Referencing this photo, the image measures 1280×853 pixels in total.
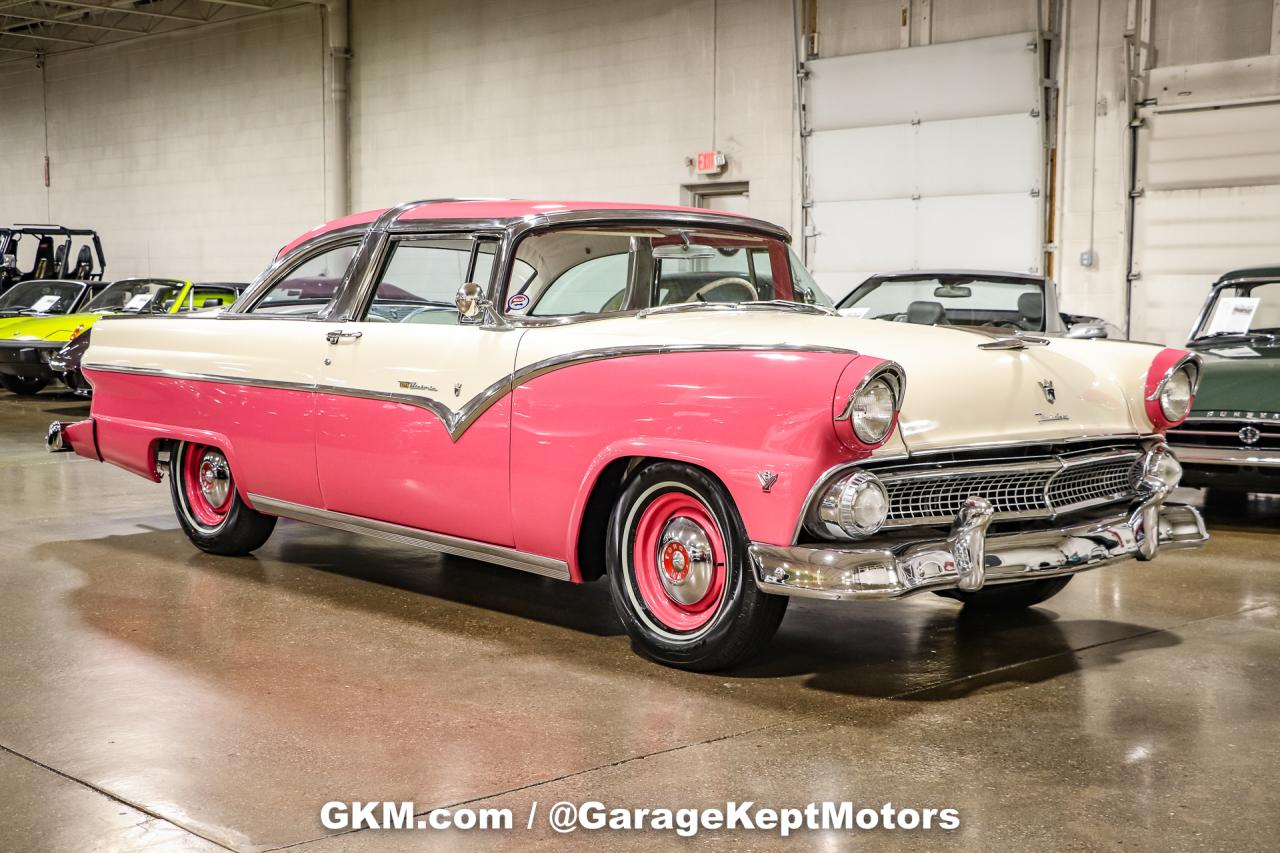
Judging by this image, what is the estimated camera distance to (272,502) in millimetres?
5777

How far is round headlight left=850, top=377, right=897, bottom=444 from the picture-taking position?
12.6 feet

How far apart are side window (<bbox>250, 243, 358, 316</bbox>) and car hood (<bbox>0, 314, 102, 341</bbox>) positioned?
926 centimetres

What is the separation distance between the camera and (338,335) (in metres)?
5.44

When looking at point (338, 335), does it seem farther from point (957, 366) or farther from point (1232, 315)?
point (1232, 315)

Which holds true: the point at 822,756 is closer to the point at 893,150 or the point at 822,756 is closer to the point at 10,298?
the point at 893,150

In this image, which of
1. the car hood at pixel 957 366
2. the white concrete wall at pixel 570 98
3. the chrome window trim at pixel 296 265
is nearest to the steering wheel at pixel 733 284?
the car hood at pixel 957 366

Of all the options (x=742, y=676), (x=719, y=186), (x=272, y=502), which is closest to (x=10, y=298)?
(x=719, y=186)

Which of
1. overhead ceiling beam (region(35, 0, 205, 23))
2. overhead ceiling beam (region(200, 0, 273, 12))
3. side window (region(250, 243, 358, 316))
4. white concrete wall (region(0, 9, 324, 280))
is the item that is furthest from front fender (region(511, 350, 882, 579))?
overhead ceiling beam (region(35, 0, 205, 23))

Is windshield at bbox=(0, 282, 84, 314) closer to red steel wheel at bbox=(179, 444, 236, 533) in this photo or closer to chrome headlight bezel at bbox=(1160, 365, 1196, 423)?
red steel wheel at bbox=(179, 444, 236, 533)

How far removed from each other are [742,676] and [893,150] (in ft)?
35.5

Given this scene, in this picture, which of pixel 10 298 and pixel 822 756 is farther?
pixel 10 298

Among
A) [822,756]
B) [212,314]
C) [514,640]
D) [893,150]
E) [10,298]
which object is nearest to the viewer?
[822,756]

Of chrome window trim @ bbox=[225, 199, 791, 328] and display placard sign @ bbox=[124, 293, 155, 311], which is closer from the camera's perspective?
chrome window trim @ bbox=[225, 199, 791, 328]

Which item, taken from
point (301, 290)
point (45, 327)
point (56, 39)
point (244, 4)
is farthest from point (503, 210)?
point (56, 39)
